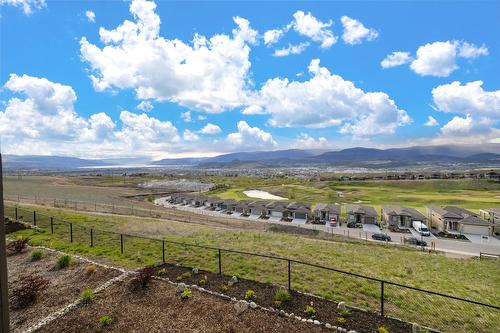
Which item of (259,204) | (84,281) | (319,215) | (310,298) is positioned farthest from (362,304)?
(259,204)

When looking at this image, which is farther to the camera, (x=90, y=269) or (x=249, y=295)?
(x=90, y=269)

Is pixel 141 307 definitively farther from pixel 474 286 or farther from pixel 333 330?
pixel 474 286

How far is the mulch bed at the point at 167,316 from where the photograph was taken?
8.06 m

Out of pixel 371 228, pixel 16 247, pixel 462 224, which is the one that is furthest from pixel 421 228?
pixel 16 247

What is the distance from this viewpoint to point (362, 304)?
33.0ft

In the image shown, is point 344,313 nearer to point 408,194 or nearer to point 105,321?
point 105,321

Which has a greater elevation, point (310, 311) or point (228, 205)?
point (310, 311)

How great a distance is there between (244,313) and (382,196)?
96458 mm

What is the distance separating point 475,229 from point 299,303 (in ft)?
186

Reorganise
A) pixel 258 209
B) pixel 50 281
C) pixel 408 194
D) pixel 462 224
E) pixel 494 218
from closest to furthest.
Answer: pixel 50 281 < pixel 462 224 < pixel 494 218 < pixel 258 209 < pixel 408 194

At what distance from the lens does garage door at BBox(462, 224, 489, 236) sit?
160ft

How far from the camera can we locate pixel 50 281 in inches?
453

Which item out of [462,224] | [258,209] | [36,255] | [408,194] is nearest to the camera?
[36,255]

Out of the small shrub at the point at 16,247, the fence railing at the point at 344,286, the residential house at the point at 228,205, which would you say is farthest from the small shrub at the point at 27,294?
the residential house at the point at 228,205
